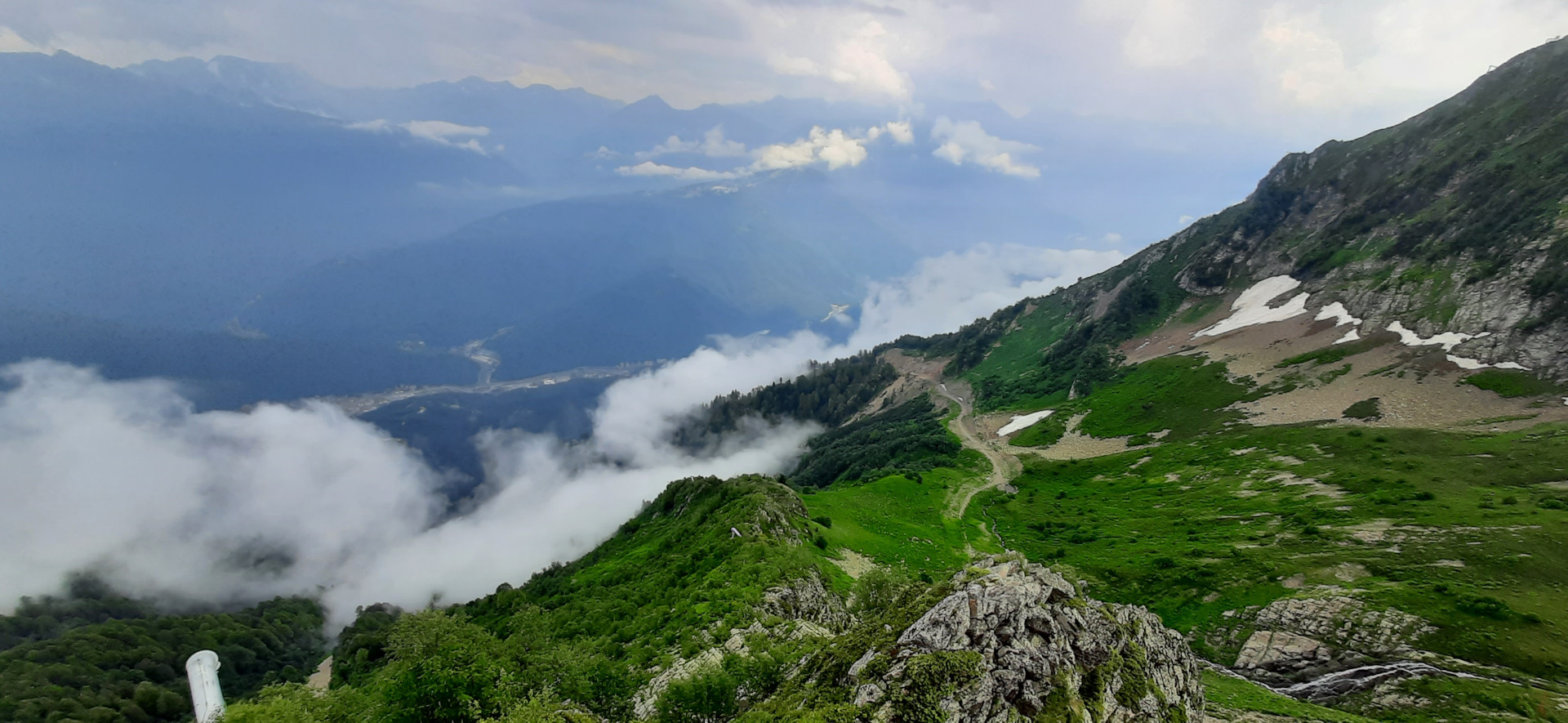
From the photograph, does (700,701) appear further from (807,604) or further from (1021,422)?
(1021,422)

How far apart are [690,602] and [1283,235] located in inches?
7805

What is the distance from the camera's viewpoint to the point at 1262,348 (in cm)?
11531

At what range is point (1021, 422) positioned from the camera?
12775 cm

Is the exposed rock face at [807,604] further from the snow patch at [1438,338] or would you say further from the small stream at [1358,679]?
the snow patch at [1438,338]

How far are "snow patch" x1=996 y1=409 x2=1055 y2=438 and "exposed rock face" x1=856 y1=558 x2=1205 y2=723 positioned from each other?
104828mm

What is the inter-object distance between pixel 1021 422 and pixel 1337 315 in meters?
64.6

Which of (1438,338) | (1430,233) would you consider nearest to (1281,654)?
(1438,338)

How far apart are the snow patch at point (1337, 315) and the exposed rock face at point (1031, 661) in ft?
418

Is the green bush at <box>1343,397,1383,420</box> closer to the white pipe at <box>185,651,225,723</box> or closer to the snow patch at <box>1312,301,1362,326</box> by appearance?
the snow patch at <box>1312,301,1362,326</box>

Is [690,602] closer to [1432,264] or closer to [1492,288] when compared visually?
[1492,288]

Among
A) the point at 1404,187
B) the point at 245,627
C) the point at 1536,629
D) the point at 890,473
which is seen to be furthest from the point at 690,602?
the point at 1404,187

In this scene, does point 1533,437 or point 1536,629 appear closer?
point 1536,629

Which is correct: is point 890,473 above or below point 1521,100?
below

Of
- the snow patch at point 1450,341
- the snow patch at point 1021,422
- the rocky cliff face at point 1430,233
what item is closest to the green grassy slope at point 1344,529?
the snow patch at point 1450,341
